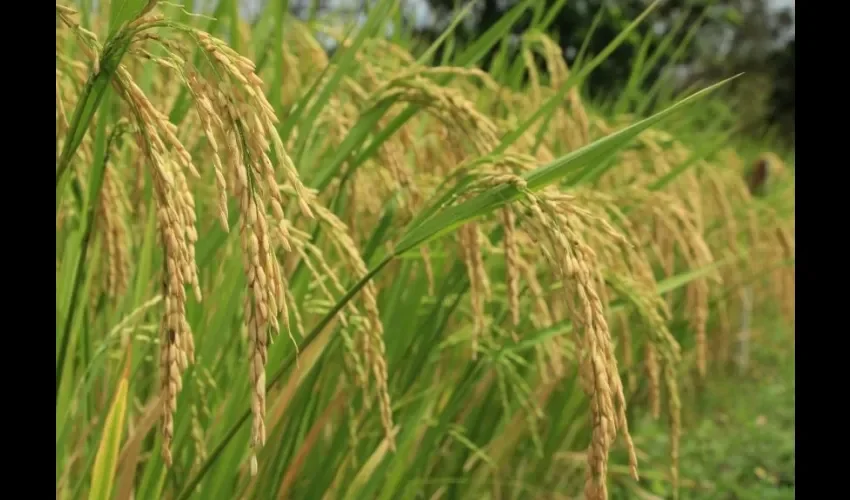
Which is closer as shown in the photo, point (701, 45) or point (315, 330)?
point (315, 330)

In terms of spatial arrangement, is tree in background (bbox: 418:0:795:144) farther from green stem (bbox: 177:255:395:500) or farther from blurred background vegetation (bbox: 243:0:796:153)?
green stem (bbox: 177:255:395:500)

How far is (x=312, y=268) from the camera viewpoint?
1.10m

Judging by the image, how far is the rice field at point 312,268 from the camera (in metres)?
0.85

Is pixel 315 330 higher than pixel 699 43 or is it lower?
lower

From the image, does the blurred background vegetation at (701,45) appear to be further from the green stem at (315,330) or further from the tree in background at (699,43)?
the green stem at (315,330)

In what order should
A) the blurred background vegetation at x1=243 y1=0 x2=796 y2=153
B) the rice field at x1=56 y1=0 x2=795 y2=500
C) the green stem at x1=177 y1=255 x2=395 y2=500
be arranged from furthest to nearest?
the blurred background vegetation at x1=243 y1=0 x2=796 y2=153, the green stem at x1=177 y1=255 x2=395 y2=500, the rice field at x1=56 y1=0 x2=795 y2=500

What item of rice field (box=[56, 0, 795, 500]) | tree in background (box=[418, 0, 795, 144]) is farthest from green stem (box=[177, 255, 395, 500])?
tree in background (box=[418, 0, 795, 144])

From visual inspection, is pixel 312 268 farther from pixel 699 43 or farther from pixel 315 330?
pixel 699 43

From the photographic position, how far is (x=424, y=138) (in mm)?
2361

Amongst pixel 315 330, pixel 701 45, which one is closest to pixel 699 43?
pixel 701 45

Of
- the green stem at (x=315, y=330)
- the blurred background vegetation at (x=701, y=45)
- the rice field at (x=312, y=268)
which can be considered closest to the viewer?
the rice field at (x=312, y=268)

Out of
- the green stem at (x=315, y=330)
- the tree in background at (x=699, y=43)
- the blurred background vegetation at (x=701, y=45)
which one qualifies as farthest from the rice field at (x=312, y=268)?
the tree in background at (x=699, y=43)

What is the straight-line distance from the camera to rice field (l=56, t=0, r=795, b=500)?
0.85 metres
